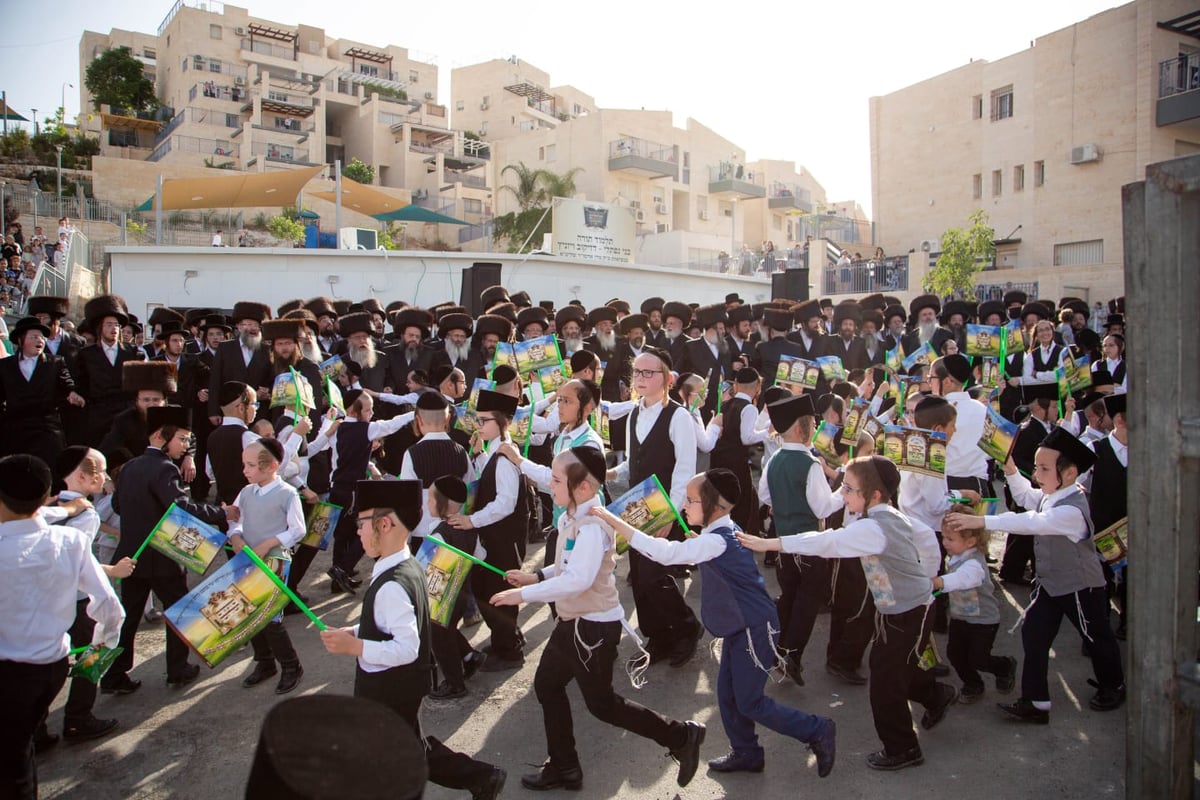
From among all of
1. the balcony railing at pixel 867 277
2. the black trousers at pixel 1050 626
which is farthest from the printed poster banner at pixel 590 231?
the black trousers at pixel 1050 626

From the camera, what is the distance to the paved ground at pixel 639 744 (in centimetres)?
450

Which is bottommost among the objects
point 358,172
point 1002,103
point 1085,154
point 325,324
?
point 325,324

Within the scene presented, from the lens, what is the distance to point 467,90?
66062 millimetres

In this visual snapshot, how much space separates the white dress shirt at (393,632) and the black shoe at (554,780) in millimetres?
1247

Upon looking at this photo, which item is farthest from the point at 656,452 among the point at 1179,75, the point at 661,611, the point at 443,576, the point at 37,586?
the point at 1179,75

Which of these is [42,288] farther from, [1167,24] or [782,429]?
[1167,24]

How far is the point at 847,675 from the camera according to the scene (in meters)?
5.80

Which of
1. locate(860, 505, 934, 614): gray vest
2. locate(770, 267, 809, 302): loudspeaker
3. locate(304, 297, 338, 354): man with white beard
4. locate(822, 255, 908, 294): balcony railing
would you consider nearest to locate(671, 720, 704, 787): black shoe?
locate(860, 505, 934, 614): gray vest

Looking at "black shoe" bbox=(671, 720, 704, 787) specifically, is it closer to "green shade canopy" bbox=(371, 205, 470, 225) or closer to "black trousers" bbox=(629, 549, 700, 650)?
"black trousers" bbox=(629, 549, 700, 650)

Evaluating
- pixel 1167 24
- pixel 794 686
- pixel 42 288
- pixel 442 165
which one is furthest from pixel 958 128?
pixel 794 686

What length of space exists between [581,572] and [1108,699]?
11.4 ft

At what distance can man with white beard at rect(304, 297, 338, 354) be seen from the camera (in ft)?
36.7

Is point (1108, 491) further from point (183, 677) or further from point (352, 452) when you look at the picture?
point (183, 677)

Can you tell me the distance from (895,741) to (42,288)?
58.6 feet
